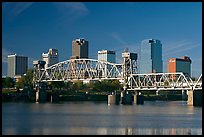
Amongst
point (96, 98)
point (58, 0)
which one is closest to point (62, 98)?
point (96, 98)

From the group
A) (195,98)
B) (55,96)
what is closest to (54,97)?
(55,96)

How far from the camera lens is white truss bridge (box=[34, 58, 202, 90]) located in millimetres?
140000

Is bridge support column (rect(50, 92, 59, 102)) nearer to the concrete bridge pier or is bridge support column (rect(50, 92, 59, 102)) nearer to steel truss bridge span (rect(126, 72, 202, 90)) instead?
steel truss bridge span (rect(126, 72, 202, 90))

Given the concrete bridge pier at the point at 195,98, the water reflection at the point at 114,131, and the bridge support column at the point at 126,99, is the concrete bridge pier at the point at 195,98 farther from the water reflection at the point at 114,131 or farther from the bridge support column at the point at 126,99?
the water reflection at the point at 114,131

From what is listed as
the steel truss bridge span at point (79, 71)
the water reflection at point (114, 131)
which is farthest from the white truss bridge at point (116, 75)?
the water reflection at point (114, 131)

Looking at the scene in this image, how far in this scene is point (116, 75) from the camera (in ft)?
528

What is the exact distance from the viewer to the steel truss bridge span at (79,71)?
160 metres

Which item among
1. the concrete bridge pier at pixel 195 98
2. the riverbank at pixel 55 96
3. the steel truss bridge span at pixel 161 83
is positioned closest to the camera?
the concrete bridge pier at pixel 195 98

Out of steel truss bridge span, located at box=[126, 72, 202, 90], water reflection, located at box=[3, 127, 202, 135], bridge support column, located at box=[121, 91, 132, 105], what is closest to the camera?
water reflection, located at box=[3, 127, 202, 135]

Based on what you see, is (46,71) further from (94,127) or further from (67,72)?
(94,127)

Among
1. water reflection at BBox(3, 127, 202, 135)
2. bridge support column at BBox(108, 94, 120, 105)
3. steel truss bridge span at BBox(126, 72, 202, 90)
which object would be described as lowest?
water reflection at BBox(3, 127, 202, 135)

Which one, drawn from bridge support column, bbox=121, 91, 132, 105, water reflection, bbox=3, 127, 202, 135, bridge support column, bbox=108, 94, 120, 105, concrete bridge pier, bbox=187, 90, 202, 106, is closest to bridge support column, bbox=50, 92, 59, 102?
bridge support column, bbox=108, 94, 120, 105

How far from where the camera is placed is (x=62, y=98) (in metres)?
159

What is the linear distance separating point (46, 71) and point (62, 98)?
2383cm
